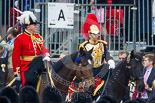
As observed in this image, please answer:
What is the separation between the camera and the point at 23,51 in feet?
26.4

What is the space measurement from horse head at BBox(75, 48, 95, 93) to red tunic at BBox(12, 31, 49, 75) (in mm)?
605

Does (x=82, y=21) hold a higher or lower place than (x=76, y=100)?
higher

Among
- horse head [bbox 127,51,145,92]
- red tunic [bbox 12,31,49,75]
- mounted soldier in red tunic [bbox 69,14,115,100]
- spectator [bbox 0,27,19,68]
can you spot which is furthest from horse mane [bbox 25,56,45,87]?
spectator [bbox 0,27,19,68]

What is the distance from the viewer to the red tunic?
7.92 m

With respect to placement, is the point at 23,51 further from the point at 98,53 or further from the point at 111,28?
the point at 111,28

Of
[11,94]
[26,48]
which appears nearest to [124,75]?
[26,48]

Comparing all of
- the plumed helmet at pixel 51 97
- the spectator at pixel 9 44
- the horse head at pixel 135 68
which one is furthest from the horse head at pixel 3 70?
the plumed helmet at pixel 51 97

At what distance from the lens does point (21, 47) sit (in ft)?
26.3

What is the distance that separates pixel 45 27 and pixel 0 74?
1581 mm

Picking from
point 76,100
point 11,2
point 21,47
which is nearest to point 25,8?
point 11,2

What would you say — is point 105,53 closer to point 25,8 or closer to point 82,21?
point 82,21

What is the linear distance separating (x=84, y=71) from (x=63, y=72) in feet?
1.21

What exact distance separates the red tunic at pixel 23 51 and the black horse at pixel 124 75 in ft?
4.21

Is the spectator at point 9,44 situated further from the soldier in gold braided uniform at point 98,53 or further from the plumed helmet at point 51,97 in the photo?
the plumed helmet at point 51,97
